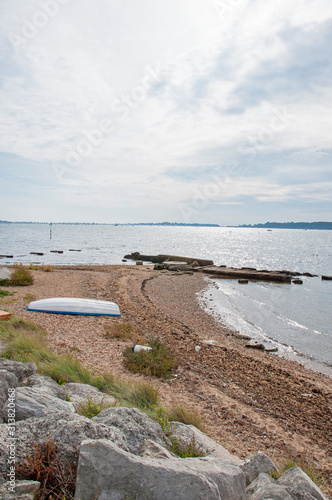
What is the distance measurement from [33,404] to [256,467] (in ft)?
8.99

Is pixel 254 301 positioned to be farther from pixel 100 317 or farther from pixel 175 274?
pixel 100 317

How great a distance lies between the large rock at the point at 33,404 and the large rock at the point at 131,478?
1.07 m

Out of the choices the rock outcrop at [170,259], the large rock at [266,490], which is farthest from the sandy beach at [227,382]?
the rock outcrop at [170,259]

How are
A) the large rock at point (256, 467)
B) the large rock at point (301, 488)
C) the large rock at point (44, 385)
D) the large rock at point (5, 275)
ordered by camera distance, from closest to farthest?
the large rock at point (301, 488), the large rock at point (256, 467), the large rock at point (44, 385), the large rock at point (5, 275)

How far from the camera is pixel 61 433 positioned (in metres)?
3.07

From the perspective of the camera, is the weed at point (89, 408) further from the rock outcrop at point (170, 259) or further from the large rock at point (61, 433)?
the rock outcrop at point (170, 259)

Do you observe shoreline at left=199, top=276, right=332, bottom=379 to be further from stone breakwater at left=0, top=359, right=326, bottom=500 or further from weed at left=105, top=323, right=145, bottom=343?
stone breakwater at left=0, top=359, right=326, bottom=500

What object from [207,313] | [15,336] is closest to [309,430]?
[15,336]

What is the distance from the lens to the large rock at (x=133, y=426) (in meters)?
3.40

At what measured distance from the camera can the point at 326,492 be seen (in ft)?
14.6

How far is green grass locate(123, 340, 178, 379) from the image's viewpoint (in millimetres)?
7578

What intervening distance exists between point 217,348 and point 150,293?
36.7 feet

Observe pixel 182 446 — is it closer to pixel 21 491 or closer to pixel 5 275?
pixel 21 491

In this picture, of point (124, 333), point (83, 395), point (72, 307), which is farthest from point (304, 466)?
point (72, 307)
